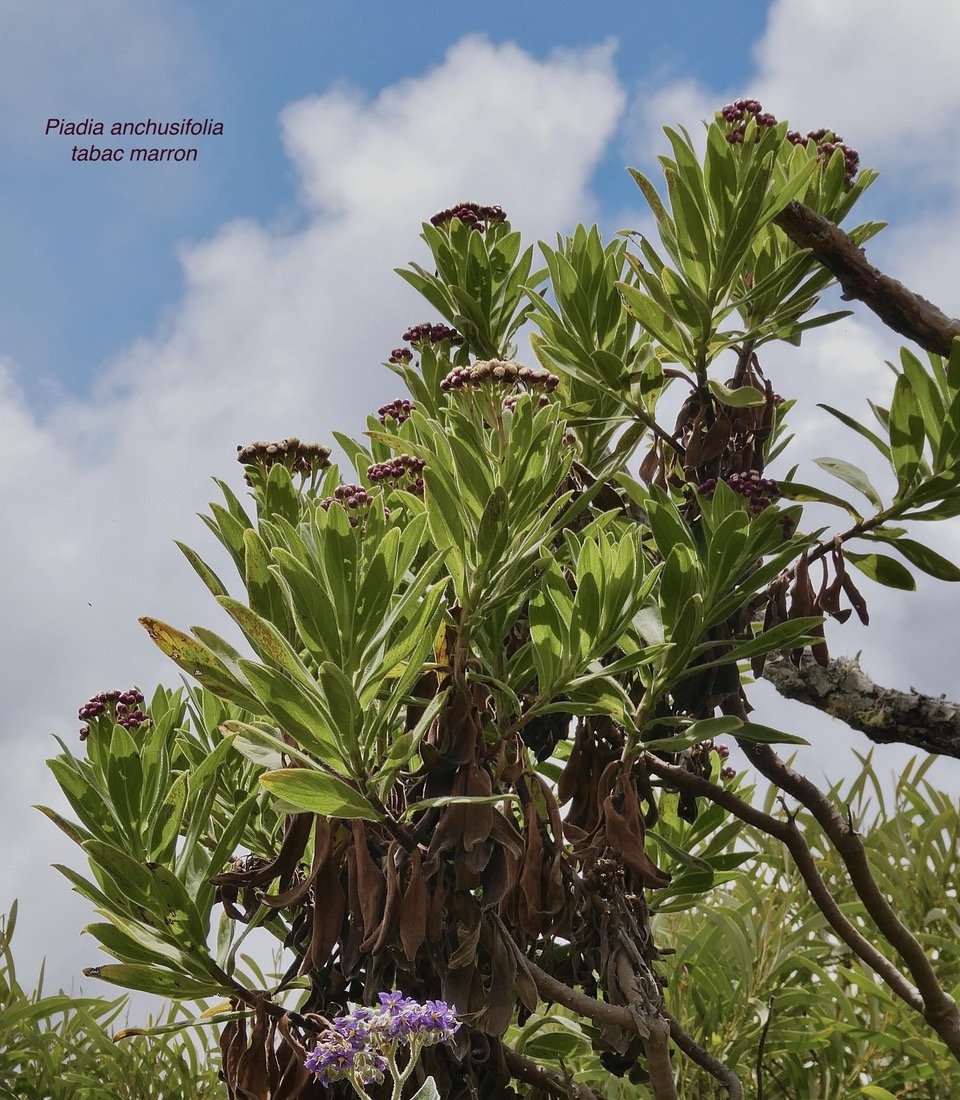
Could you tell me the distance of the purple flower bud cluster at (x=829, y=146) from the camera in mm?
1844

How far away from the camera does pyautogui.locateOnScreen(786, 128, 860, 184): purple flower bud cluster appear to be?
184cm

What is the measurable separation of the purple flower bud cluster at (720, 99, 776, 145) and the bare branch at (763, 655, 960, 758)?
0.96 meters

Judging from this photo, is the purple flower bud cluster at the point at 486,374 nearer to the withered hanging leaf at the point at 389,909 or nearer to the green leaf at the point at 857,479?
the withered hanging leaf at the point at 389,909

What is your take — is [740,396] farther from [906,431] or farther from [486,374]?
[486,374]

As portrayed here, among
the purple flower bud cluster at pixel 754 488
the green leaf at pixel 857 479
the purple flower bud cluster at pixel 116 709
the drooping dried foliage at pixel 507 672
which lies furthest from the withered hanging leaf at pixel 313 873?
the green leaf at pixel 857 479

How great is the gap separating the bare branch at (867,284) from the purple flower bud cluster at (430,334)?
547mm

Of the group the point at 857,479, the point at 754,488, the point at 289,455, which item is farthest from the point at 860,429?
the point at 289,455

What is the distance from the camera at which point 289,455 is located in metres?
1.54

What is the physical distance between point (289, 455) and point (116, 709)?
38 cm

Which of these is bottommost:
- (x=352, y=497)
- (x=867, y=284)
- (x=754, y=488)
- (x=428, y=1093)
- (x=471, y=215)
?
(x=428, y=1093)

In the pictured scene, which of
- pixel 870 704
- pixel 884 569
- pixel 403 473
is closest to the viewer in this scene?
pixel 403 473

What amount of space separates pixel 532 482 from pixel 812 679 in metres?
1.28

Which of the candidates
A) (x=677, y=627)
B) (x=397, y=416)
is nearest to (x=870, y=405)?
(x=677, y=627)

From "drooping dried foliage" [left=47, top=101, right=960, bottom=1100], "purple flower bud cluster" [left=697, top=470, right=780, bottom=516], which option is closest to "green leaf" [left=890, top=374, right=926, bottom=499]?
"drooping dried foliage" [left=47, top=101, right=960, bottom=1100]
